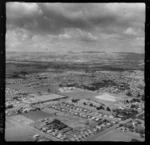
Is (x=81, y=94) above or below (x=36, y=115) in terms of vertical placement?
above

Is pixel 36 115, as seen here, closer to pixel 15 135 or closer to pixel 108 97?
pixel 15 135

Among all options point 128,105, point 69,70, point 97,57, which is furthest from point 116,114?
point 69,70

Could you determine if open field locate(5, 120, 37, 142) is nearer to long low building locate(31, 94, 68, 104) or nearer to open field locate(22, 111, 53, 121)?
open field locate(22, 111, 53, 121)

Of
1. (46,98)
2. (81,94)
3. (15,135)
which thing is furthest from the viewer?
(81,94)

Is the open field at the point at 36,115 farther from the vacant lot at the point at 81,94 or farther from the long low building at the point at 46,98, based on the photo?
the vacant lot at the point at 81,94

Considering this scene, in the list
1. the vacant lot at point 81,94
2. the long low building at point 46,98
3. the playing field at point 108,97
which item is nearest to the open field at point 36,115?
the long low building at point 46,98

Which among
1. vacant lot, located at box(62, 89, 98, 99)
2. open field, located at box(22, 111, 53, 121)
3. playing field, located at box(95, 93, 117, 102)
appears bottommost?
open field, located at box(22, 111, 53, 121)

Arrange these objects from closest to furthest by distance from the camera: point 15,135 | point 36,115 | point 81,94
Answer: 1. point 15,135
2. point 36,115
3. point 81,94

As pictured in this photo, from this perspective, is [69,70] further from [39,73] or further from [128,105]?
[128,105]

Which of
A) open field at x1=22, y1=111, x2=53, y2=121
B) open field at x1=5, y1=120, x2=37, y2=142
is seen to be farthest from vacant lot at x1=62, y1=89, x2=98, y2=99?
open field at x1=5, y1=120, x2=37, y2=142

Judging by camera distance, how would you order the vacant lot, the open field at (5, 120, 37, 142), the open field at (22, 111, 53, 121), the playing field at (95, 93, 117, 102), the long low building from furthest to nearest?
the playing field at (95, 93, 117, 102) → the vacant lot → the long low building → the open field at (22, 111, 53, 121) → the open field at (5, 120, 37, 142)

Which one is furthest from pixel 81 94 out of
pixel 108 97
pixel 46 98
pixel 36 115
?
pixel 36 115
